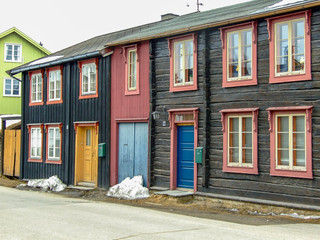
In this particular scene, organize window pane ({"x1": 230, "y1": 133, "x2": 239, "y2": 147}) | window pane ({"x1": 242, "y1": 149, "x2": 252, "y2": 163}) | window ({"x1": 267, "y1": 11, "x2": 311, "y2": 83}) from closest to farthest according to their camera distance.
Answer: window ({"x1": 267, "y1": 11, "x2": 311, "y2": 83}), window pane ({"x1": 242, "y1": 149, "x2": 252, "y2": 163}), window pane ({"x1": 230, "y1": 133, "x2": 239, "y2": 147})

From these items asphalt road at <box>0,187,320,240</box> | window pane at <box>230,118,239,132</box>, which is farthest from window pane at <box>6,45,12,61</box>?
window pane at <box>230,118,239,132</box>

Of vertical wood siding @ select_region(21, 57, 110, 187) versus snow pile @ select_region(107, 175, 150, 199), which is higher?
vertical wood siding @ select_region(21, 57, 110, 187)

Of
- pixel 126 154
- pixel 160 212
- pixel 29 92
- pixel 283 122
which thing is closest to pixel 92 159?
pixel 126 154

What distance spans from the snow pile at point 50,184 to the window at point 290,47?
417 inches

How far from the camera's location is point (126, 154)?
59.6ft

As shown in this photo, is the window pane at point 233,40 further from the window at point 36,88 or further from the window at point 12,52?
the window at point 12,52

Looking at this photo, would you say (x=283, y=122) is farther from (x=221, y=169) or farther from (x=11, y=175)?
(x=11, y=175)

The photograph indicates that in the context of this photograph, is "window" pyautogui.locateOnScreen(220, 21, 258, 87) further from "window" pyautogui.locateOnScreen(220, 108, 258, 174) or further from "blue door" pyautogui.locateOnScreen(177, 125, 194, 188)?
"blue door" pyautogui.locateOnScreen(177, 125, 194, 188)

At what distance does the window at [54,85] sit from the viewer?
21.5 m

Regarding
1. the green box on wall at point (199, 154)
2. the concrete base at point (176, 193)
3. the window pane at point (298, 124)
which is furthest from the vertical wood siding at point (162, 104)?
the window pane at point (298, 124)

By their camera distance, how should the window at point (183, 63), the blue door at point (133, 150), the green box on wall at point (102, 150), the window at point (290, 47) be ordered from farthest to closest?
1. the green box on wall at point (102, 150)
2. the blue door at point (133, 150)
3. the window at point (183, 63)
4. the window at point (290, 47)

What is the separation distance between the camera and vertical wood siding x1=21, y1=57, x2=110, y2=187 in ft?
62.3

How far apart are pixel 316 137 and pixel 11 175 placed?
1685 centimetres

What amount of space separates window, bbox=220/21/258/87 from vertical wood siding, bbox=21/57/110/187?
570 centimetres
